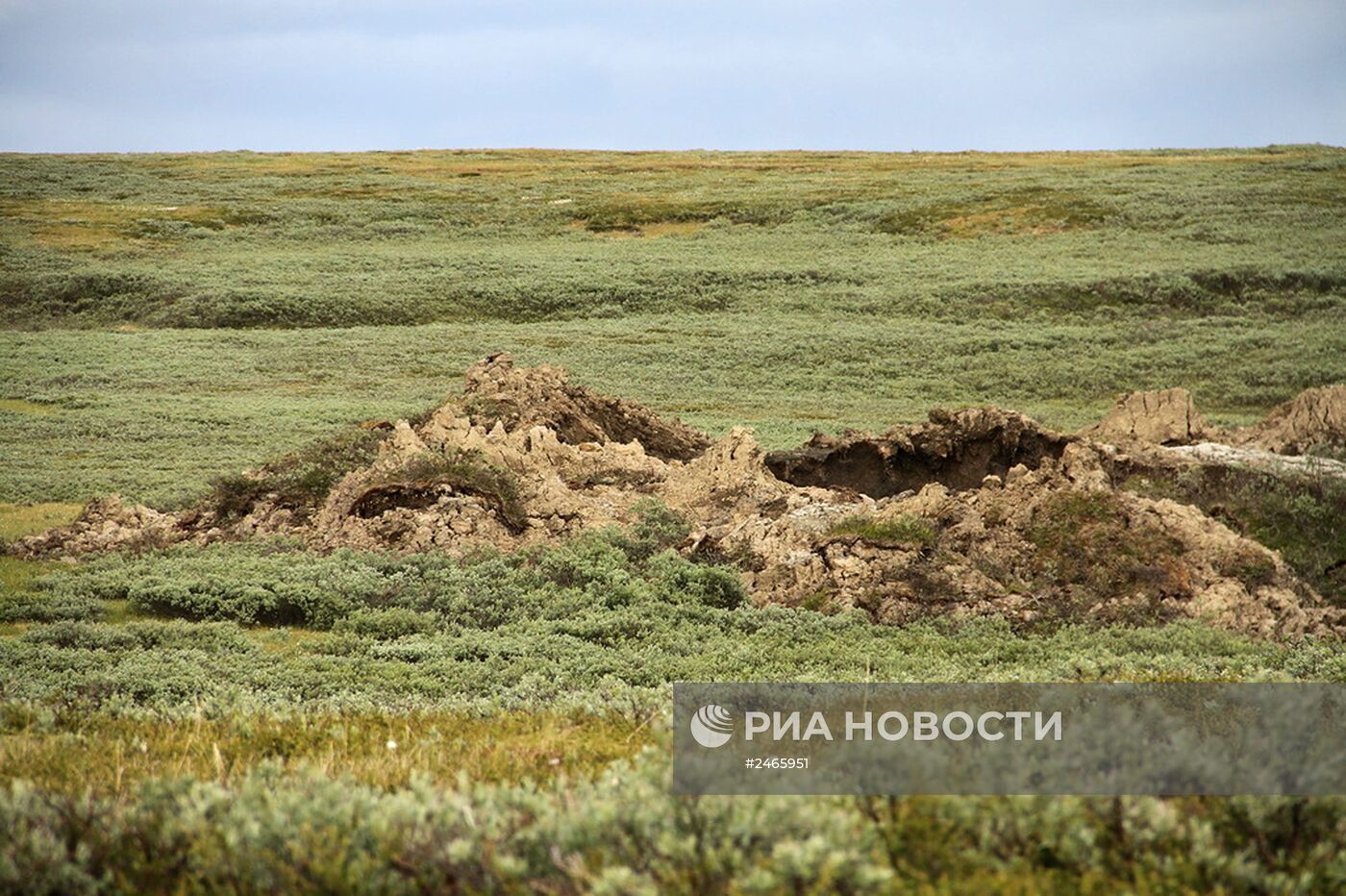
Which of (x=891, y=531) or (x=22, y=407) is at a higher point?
(x=891, y=531)

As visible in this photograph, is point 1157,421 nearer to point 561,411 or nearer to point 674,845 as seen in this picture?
point 561,411

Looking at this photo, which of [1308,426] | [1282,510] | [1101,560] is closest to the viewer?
[1101,560]

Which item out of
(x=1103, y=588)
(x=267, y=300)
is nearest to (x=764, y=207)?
(x=267, y=300)

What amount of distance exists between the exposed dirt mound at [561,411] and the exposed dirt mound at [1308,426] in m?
8.99

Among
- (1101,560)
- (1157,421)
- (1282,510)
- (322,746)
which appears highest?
(1157,421)

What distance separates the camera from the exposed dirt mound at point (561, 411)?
65.7 ft

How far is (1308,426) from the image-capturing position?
1762cm

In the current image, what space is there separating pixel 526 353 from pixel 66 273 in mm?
25523

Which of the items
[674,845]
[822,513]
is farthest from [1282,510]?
[674,845]

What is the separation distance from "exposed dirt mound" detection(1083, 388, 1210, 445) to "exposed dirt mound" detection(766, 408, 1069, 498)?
41.8 inches

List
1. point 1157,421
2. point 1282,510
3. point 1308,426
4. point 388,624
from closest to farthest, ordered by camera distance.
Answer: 1. point 388,624
2. point 1282,510
3. point 1308,426
4. point 1157,421

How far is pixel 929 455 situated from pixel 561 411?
5.95 m

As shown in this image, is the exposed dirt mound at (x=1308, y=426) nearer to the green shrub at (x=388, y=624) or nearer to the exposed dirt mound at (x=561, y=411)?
the exposed dirt mound at (x=561, y=411)

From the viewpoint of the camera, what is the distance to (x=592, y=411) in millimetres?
21516
